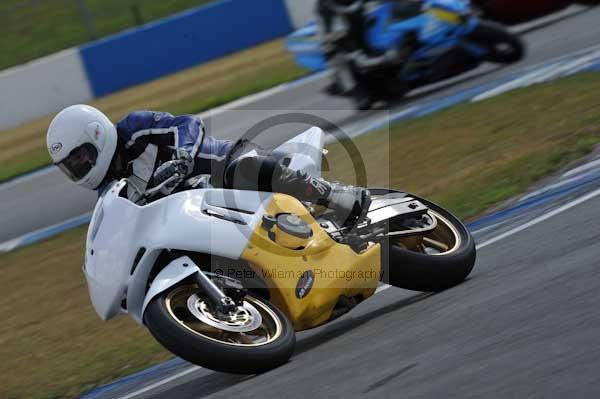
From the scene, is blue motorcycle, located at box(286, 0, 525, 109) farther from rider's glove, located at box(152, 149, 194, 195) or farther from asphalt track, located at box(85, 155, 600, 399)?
rider's glove, located at box(152, 149, 194, 195)

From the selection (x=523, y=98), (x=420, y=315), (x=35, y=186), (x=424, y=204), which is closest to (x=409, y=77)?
(x=523, y=98)

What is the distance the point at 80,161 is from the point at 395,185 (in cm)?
450

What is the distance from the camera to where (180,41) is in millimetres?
20375

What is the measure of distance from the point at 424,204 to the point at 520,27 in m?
10.5

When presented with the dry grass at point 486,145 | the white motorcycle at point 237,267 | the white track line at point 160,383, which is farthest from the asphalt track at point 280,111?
the white motorcycle at point 237,267

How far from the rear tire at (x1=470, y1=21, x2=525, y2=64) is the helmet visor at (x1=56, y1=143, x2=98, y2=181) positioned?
26.8 ft

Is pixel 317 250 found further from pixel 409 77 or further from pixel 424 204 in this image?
pixel 409 77

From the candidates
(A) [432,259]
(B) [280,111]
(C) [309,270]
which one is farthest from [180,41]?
(C) [309,270]

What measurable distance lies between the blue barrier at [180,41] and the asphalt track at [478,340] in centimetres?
1435

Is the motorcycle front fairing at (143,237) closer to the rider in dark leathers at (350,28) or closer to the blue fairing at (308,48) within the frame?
the rider in dark leathers at (350,28)

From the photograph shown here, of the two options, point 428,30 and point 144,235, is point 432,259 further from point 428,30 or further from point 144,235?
point 428,30

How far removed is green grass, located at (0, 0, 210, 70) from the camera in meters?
20.2

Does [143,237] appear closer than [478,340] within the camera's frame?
No

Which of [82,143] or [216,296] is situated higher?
[82,143]
